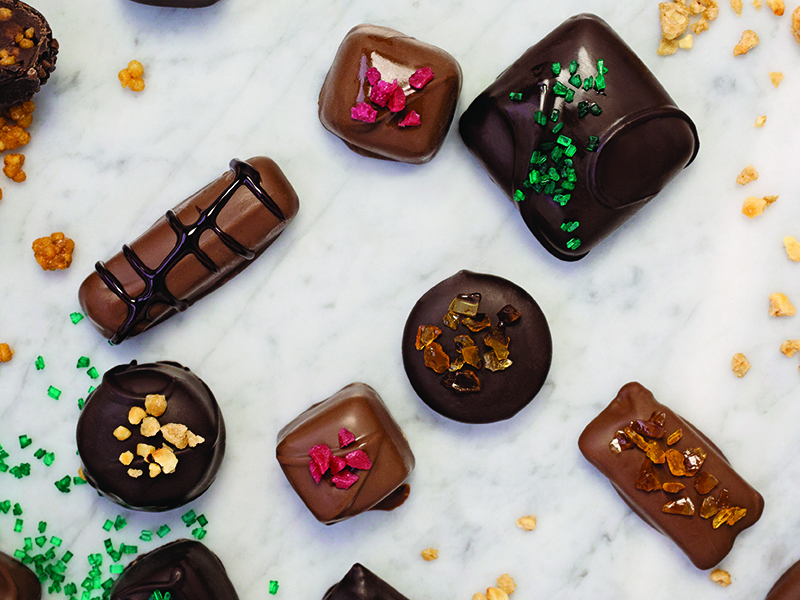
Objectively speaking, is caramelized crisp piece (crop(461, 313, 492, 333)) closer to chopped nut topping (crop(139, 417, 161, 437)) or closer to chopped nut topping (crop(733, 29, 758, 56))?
chopped nut topping (crop(139, 417, 161, 437))

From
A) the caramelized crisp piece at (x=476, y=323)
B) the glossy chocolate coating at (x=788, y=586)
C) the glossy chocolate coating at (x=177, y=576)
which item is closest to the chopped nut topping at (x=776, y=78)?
the caramelized crisp piece at (x=476, y=323)

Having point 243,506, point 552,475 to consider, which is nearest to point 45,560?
point 243,506

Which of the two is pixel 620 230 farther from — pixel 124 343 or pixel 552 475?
pixel 124 343

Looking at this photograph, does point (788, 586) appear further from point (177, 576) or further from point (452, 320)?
point (177, 576)

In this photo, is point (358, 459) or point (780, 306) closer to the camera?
point (358, 459)

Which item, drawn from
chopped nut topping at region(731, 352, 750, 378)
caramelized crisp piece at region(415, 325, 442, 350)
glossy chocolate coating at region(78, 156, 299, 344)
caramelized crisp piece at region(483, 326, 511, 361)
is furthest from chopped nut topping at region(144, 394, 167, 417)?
chopped nut topping at region(731, 352, 750, 378)

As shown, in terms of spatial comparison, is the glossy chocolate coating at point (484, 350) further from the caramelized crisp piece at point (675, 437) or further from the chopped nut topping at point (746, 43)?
the chopped nut topping at point (746, 43)

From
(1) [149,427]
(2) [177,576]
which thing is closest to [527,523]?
(2) [177,576]

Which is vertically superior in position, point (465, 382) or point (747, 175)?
point (747, 175)
